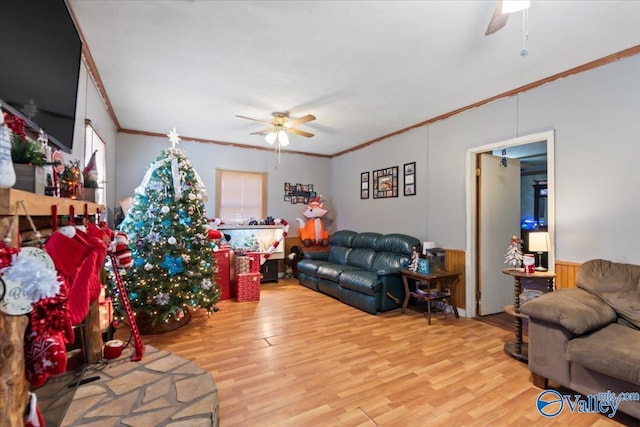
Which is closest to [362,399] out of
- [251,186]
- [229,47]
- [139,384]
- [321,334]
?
[321,334]

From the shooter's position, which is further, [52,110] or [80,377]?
[80,377]

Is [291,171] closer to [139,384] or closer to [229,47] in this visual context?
[229,47]

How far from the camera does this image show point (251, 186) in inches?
233

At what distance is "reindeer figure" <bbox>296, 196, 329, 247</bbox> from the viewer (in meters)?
6.10

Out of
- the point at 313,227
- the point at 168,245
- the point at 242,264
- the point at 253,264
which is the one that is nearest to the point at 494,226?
the point at 313,227

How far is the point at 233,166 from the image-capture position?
570 cm

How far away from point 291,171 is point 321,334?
3866 millimetres

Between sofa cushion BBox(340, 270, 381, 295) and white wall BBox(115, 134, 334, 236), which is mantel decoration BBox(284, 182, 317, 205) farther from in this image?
sofa cushion BBox(340, 270, 381, 295)

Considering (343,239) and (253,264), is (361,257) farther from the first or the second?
(253,264)

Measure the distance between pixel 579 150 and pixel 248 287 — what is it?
4.28 metres

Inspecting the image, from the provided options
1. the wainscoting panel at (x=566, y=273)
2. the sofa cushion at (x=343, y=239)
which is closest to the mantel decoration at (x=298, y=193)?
the sofa cushion at (x=343, y=239)

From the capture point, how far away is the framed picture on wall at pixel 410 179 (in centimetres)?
455

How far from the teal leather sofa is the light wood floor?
254 mm

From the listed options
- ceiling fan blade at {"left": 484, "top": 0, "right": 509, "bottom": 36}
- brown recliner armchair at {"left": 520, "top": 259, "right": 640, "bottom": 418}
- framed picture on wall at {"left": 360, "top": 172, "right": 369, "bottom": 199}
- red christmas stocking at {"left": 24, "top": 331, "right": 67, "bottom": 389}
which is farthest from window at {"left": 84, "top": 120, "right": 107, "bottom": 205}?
framed picture on wall at {"left": 360, "top": 172, "right": 369, "bottom": 199}
